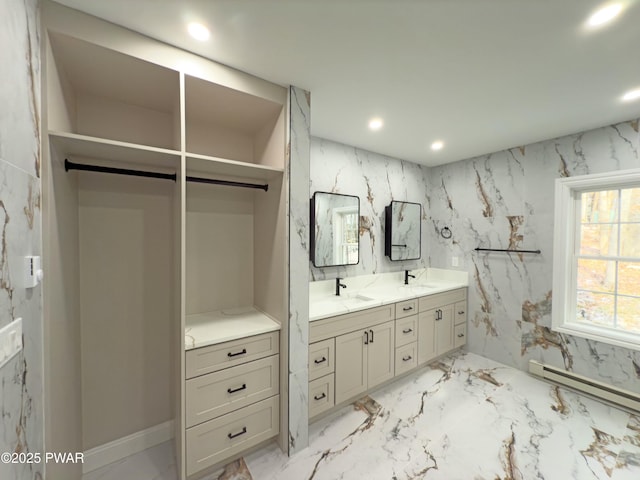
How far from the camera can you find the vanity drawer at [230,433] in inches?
58.1

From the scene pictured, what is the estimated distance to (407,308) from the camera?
2.60 metres

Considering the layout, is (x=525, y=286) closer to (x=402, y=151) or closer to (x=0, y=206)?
(x=402, y=151)

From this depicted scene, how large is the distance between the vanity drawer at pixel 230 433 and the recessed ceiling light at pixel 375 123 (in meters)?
2.27

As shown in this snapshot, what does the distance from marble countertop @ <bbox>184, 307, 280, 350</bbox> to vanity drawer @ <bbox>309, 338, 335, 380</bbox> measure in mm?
414

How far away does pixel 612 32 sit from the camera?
4.16ft

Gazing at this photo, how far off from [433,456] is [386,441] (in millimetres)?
307

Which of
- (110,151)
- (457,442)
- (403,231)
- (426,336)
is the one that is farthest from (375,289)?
(110,151)

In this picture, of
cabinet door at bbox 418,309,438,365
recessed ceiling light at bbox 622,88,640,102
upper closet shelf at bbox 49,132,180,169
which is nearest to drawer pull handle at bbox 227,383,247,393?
upper closet shelf at bbox 49,132,180,169

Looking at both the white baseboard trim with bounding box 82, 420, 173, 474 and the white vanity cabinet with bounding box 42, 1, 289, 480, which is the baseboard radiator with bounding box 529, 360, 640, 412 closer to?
the white vanity cabinet with bounding box 42, 1, 289, 480

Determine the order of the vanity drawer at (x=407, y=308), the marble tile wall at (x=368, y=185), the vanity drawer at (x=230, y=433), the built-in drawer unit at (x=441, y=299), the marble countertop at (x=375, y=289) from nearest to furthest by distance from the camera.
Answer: the vanity drawer at (x=230, y=433)
the marble countertop at (x=375, y=289)
the vanity drawer at (x=407, y=308)
the marble tile wall at (x=368, y=185)
the built-in drawer unit at (x=441, y=299)

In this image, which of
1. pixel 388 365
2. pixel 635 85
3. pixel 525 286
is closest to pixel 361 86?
pixel 635 85

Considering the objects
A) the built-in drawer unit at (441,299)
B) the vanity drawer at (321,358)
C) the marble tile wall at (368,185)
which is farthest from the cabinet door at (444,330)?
the vanity drawer at (321,358)

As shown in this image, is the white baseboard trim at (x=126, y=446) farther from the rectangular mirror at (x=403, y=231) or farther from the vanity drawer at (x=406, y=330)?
the rectangular mirror at (x=403, y=231)

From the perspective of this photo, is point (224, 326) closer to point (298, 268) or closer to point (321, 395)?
point (298, 268)
